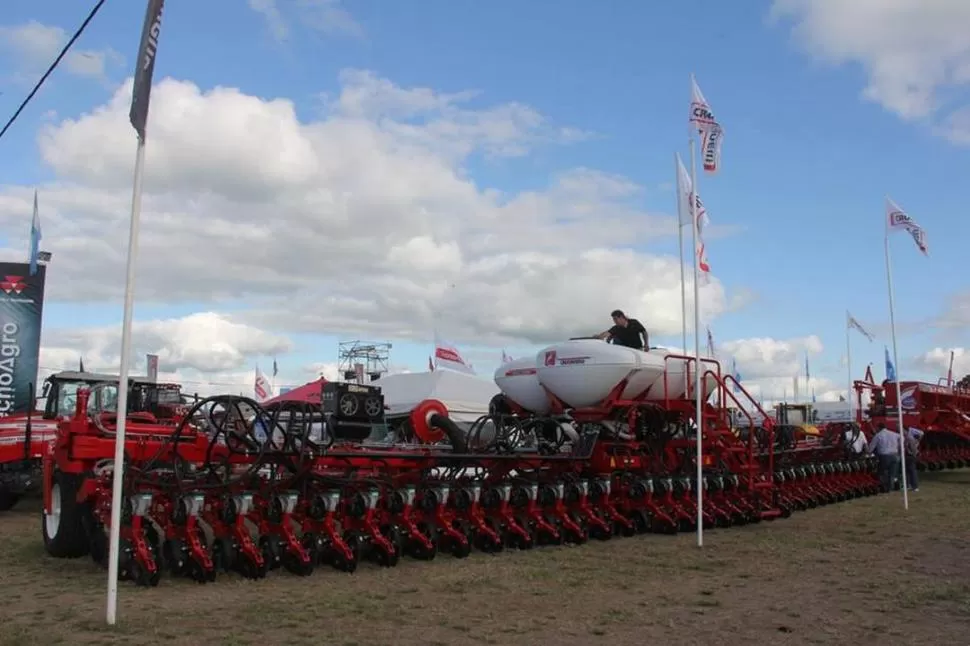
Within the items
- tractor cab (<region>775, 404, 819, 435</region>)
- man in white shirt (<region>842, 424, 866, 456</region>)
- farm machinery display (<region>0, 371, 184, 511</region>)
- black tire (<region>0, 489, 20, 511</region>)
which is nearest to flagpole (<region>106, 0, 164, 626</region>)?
farm machinery display (<region>0, 371, 184, 511</region>)

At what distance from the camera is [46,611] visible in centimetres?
700

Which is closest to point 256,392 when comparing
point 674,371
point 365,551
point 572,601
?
point 674,371

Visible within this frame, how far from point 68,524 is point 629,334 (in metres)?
8.38

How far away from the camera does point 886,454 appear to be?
64.3ft

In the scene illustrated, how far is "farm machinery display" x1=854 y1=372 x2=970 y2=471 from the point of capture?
22922mm

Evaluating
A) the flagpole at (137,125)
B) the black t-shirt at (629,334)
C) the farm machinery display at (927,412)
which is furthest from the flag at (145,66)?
the farm machinery display at (927,412)

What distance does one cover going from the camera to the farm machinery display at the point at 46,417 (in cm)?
1392

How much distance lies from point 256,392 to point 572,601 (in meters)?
29.9

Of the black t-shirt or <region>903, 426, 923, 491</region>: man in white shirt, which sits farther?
<region>903, 426, 923, 491</region>: man in white shirt

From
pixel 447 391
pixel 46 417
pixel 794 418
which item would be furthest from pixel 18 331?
pixel 794 418

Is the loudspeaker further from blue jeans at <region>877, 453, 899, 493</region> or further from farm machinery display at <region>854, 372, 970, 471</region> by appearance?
farm machinery display at <region>854, 372, 970, 471</region>

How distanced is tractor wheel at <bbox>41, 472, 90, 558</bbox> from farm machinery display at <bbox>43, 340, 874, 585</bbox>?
0.8 inches

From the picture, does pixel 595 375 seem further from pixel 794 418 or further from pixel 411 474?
pixel 794 418

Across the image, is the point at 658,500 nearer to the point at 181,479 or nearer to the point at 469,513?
the point at 469,513
